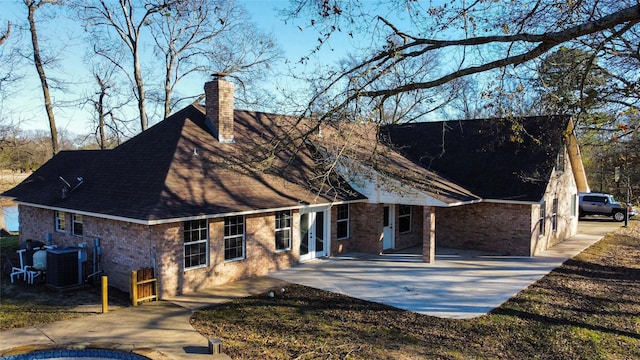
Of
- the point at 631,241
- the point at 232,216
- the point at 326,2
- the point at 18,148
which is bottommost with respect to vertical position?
the point at 631,241

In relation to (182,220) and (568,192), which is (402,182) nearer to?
(182,220)

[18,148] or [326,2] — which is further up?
[326,2]

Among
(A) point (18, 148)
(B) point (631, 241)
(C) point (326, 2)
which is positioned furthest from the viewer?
(B) point (631, 241)

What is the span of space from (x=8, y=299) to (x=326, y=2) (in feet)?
34.9

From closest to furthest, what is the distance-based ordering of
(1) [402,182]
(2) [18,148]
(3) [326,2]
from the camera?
(3) [326,2] < (1) [402,182] < (2) [18,148]

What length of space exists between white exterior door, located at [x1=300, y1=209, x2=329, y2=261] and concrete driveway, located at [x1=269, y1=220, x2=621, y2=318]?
0.40 m

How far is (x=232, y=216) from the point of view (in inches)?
536

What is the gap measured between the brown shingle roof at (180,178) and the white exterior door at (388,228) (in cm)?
226

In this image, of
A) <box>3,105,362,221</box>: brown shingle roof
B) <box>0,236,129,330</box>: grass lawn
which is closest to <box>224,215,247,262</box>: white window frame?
<box>3,105,362,221</box>: brown shingle roof

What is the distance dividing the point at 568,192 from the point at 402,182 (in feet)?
35.6

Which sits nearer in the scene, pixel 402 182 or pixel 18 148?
pixel 402 182

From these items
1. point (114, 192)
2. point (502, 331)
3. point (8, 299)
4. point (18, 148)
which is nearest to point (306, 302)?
point (502, 331)

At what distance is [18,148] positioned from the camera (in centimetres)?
1817

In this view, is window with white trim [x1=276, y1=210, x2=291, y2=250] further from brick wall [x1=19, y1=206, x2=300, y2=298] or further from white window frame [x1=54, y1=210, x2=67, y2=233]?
white window frame [x1=54, y1=210, x2=67, y2=233]
